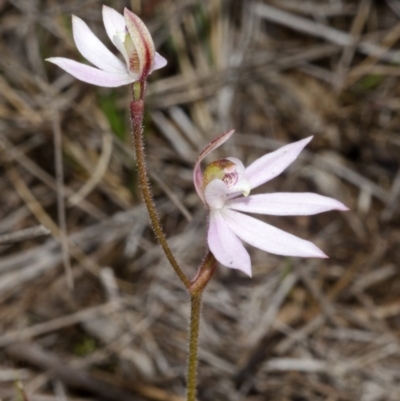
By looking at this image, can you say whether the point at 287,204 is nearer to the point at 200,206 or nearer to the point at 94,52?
the point at 94,52

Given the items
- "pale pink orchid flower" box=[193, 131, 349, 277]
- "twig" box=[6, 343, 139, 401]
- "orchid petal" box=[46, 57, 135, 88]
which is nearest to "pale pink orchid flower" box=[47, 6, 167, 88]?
"orchid petal" box=[46, 57, 135, 88]

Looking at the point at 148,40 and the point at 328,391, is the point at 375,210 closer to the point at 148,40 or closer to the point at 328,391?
the point at 328,391

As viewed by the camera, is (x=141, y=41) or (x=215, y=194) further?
(x=215, y=194)

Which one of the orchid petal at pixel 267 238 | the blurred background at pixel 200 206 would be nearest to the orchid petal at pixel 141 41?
the orchid petal at pixel 267 238

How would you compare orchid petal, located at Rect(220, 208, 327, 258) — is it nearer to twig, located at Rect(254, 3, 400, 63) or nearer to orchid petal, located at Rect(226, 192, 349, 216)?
orchid petal, located at Rect(226, 192, 349, 216)

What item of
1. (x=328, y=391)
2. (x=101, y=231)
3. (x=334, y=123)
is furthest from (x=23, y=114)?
(x=328, y=391)

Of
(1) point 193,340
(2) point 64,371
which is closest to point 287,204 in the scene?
(1) point 193,340
